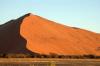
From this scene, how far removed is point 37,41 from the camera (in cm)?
7494

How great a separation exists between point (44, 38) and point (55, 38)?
11.4 feet

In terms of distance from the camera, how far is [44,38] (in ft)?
255

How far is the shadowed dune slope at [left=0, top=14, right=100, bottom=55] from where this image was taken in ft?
234

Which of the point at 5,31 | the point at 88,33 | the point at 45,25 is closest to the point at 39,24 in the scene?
the point at 45,25

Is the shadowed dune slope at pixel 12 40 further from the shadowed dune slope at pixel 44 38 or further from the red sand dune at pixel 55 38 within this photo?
the red sand dune at pixel 55 38

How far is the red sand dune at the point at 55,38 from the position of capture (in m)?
72.9

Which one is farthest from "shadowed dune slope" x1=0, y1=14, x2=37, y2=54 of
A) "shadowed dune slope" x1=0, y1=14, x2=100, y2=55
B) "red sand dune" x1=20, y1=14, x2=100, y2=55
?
"red sand dune" x1=20, y1=14, x2=100, y2=55

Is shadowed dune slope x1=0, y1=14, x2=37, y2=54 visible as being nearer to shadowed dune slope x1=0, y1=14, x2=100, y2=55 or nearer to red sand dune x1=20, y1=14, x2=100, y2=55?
shadowed dune slope x1=0, y1=14, x2=100, y2=55

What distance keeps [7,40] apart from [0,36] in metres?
4.52

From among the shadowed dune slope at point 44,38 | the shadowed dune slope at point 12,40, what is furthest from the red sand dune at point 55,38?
the shadowed dune slope at point 12,40

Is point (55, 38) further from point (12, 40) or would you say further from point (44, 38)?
point (12, 40)

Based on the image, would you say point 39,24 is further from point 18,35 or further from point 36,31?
point 18,35

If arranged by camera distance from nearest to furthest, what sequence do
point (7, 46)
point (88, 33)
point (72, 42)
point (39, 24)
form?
point (7, 46)
point (72, 42)
point (39, 24)
point (88, 33)

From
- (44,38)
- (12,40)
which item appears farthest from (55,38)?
(12,40)
